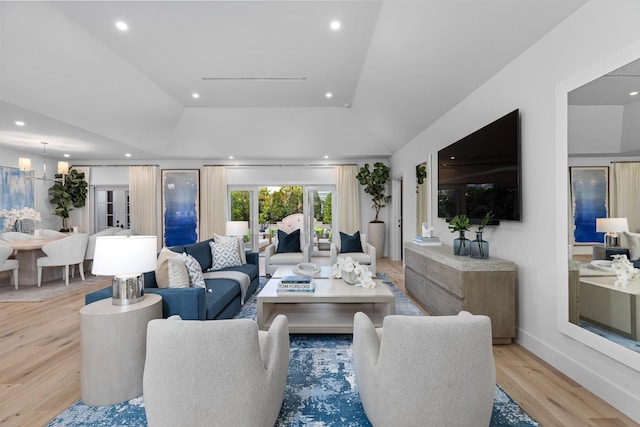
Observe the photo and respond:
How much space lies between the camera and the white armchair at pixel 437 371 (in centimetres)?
141

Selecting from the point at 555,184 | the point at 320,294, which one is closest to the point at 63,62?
the point at 320,294

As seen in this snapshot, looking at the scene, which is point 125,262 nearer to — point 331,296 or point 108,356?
point 108,356

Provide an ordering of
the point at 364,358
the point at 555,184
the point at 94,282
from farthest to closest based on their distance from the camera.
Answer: the point at 94,282 → the point at 555,184 → the point at 364,358

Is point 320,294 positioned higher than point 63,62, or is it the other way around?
point 63,62

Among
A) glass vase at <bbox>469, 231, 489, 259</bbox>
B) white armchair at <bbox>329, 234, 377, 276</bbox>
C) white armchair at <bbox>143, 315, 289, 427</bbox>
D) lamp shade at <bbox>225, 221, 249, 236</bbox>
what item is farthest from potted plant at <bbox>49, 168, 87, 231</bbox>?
glass vase at <bbox>469, 231, 489, 259</bbox>

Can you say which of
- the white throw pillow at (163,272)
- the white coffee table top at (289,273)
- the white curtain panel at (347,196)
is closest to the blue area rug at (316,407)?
the white throw pillow at (163,272)

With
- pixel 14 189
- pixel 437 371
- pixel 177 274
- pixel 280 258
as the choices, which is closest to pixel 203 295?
pixel 177 274

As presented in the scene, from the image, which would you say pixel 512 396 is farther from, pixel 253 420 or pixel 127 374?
pixel 127 374

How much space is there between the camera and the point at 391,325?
1448 mm

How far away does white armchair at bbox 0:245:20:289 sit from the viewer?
4809 mm

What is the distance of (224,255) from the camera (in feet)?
14.5

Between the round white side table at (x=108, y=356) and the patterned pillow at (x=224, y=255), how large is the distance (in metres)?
2.32

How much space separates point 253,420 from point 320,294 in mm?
1562

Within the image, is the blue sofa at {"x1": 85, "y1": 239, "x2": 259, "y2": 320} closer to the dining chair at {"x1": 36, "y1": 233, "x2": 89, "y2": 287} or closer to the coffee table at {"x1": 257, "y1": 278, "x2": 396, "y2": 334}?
the coffee table at {"x1": 257, "y1": 278, "x2": 396, "y2": 334}
